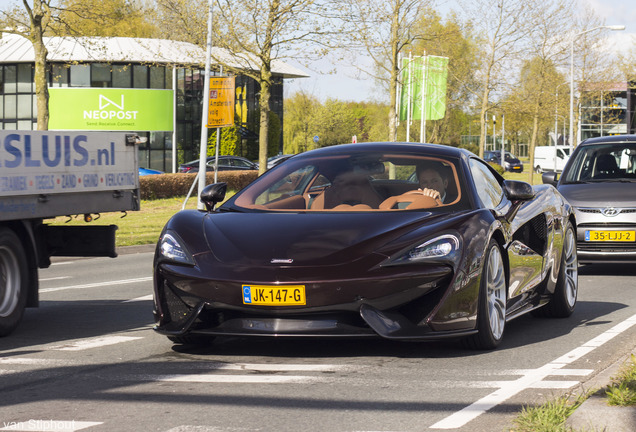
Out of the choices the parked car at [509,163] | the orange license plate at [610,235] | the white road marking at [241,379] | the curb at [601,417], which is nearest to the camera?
the curb at [601,417]

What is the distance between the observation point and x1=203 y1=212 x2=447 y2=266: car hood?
6.15 m

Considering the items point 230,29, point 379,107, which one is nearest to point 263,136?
point 230,29

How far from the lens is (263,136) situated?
29.8m

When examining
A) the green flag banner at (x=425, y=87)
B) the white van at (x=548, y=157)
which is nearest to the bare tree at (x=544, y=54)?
the green flag banner at (x=425, y=87)

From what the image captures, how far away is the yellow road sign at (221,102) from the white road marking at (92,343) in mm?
19552

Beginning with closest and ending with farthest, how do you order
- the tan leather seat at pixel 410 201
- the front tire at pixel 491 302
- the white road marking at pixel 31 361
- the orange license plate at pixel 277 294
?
the orange license plate at pixel 277 294 → the white road marking at pixel 31 361 → the front tire at pixel 491 302 → the tan leather seat at pixel 410 201

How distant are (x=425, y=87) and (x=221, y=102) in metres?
21.3

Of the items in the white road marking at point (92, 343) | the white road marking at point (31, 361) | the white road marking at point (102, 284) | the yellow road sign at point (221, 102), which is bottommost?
the white road marking at point (102, 284)

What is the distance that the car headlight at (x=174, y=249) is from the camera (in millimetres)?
6422

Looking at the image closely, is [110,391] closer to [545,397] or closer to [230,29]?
[545,397]

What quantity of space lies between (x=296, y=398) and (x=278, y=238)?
4.55ft

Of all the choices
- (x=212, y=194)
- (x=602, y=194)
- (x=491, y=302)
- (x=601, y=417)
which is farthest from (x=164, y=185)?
(x=601, y=417)

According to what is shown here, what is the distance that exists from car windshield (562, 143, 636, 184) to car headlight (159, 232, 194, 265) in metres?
8.03

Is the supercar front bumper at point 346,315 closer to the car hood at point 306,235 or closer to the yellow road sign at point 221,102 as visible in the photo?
the car hood at point 306,235
